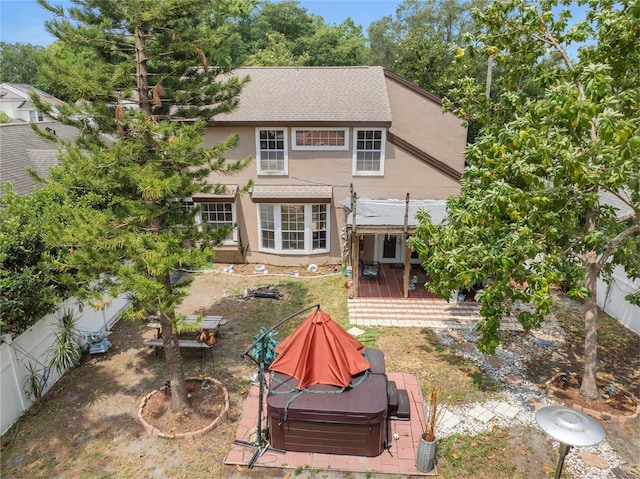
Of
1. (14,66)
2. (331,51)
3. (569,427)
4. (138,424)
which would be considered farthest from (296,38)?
(14,66)

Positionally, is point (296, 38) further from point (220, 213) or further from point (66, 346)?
point (66, 346)

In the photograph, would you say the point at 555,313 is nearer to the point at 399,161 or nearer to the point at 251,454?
the point at 399,161

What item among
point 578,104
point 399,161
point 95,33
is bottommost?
point 399,161

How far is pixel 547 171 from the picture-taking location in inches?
318

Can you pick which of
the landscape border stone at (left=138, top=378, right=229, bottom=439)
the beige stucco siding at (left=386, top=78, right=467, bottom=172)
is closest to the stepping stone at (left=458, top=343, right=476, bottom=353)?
the landscape border stone at (left=138, top=378, right=229, bottom=439)

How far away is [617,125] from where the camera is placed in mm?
6805

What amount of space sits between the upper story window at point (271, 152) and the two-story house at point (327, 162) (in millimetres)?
44

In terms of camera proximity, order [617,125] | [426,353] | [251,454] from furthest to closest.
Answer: [426,353] → [251,454] → [617,125]

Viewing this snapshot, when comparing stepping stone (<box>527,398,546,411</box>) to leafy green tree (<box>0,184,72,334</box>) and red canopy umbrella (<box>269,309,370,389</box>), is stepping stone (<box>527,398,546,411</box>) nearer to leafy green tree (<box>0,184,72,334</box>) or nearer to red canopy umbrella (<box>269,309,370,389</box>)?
red canopy umbrella (<box>269,309,370,389</box>)

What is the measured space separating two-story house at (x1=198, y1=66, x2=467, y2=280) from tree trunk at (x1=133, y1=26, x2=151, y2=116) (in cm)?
869

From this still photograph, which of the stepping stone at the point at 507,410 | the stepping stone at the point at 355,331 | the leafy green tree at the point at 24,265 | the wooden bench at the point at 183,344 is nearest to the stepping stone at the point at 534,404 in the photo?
the stepping stone at the point at 507,410

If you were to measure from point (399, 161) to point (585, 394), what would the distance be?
440 inches

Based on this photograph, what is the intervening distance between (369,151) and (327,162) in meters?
1.90

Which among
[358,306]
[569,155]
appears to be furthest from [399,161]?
[569,155]
